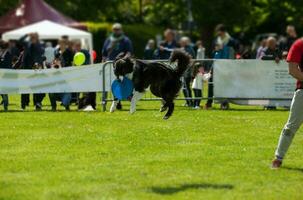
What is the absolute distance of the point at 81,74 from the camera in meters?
19.0

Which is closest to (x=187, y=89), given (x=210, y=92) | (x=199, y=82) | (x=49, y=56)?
(x=199, y=82)

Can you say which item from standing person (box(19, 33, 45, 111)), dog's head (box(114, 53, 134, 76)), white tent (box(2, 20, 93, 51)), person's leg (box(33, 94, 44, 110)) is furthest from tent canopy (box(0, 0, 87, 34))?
dog's head (box(114, 53, 134, 76))

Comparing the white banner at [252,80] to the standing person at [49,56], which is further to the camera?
the standing person at [49,56]

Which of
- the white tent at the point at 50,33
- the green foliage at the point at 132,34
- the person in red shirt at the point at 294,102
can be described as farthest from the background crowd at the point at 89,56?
the green foliage at the point at 132,34

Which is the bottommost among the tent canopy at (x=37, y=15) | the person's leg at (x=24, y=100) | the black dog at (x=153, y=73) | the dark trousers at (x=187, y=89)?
the person's leg at (x=24, y=100)

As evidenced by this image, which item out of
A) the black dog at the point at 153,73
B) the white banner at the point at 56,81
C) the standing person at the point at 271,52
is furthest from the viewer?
the standing person at the point at 271,52

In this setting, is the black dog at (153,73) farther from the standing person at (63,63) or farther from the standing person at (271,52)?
the standing person at (271,52)

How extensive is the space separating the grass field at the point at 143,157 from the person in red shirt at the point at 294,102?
0.97 feet

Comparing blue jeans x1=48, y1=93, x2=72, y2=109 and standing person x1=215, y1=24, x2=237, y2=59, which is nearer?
blue jeans x1=48, y1=93, x2=72, y2=109

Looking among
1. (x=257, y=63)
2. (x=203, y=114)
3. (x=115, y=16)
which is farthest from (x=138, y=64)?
(x=115, y=16)

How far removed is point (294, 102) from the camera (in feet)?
34.2

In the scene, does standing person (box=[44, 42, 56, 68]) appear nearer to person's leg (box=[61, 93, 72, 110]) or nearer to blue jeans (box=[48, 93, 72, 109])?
blue jeans (box=[48, 93, 72, 109])

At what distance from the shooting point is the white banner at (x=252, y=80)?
1939 centimetres

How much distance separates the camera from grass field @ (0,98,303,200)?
949cm
